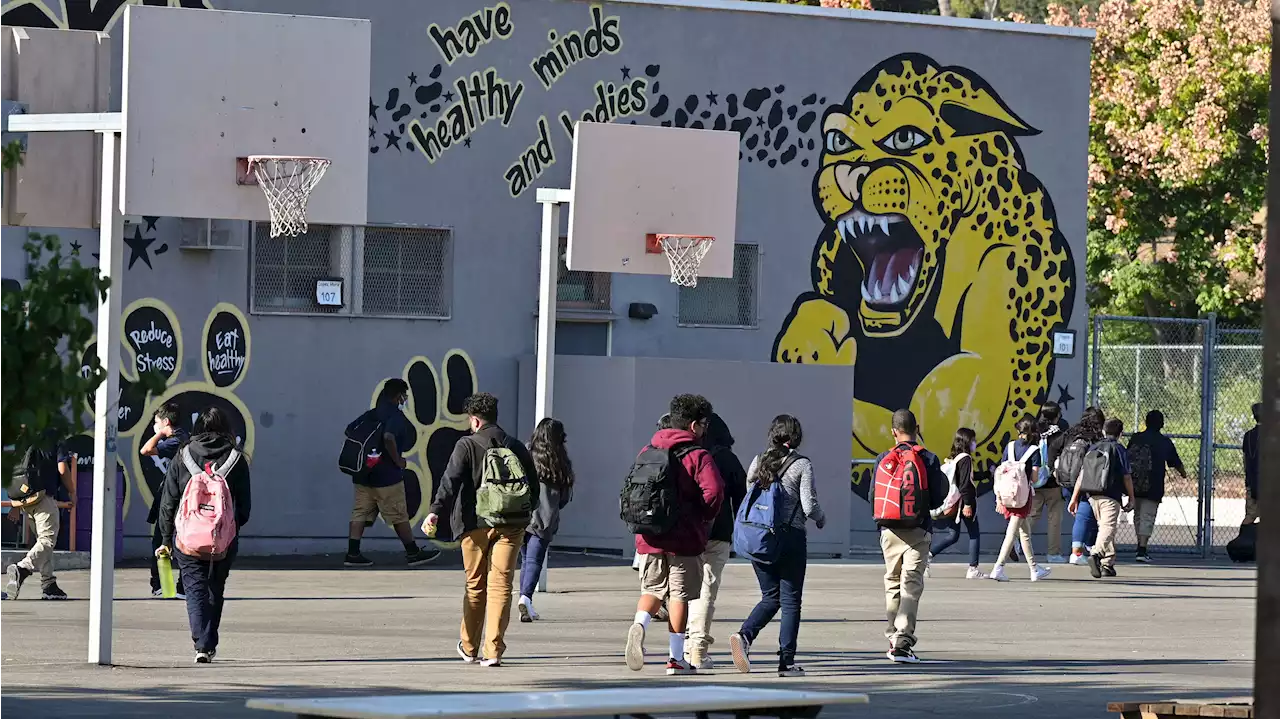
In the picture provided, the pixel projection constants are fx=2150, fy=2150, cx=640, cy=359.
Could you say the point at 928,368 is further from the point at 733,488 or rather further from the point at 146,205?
the point at 146,205

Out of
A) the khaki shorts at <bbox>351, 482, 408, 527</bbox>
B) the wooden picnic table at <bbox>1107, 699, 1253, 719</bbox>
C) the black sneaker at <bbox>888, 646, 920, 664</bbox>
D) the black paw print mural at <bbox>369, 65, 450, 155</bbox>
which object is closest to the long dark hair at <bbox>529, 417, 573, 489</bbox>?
the black sneaker at <bbox>888, 646, 920, 664</bbox>

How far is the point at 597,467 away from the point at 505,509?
29.5ft

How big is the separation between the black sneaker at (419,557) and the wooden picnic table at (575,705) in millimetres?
13187

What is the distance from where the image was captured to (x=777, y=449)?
518 inches

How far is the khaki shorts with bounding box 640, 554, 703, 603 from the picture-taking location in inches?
518

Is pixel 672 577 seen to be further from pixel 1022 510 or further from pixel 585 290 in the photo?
pixel 585 290

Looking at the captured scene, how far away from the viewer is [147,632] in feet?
49.2

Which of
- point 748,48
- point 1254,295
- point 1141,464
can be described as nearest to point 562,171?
point 748,48

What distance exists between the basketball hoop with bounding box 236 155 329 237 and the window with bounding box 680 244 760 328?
1042 centimetres

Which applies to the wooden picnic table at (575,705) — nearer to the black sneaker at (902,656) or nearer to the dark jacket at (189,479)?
the dark jacket at (189,479)

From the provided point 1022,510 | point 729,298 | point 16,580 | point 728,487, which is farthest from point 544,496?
point 729,298

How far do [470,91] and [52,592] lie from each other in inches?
309

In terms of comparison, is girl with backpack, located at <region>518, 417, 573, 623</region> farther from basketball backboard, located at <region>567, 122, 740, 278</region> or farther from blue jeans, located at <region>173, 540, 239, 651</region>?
basketball backboard, located at <region>567, 122, 740, 278</region>

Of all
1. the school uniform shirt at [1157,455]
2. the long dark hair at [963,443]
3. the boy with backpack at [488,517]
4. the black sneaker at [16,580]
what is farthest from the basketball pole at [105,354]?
the school uniform shirt at [1157,455]
